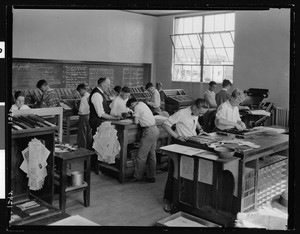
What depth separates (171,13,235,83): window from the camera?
816 cm

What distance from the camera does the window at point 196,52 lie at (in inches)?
321

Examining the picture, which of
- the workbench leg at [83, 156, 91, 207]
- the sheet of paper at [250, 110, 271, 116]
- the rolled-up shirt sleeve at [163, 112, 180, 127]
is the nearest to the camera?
the workbench leg at [83, 156, 91, 207]

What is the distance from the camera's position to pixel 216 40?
7973 mm

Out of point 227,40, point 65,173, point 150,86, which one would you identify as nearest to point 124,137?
point 65,173

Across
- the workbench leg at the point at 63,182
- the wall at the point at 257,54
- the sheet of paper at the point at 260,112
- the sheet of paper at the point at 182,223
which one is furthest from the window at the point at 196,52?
the sheet of paper at the point at 182,223

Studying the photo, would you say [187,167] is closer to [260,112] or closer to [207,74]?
[260,112]

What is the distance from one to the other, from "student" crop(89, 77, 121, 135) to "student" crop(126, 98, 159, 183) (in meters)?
0.57

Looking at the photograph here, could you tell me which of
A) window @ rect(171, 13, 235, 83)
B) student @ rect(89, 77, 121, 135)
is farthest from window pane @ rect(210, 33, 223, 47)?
student @ rect(89, 77, 121, 135)

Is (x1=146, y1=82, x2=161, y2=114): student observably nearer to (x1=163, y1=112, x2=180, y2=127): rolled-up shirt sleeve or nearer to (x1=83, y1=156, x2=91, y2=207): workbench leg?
(x1=163, y1=112, x2=180, y2=127): rolled-up shirt sleeve

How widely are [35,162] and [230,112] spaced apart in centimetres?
259

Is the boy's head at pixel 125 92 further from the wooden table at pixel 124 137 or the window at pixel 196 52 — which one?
the window at pixel 196 52

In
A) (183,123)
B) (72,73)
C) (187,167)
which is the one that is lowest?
(187,167)

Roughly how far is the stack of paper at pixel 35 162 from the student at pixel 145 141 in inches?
66.6
